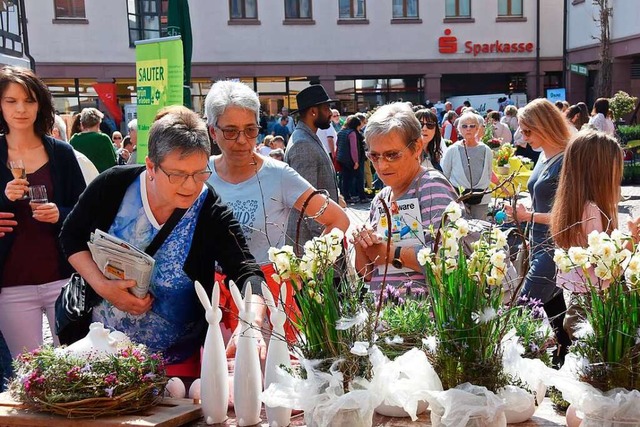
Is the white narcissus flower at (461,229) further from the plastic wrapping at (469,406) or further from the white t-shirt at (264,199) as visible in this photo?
the white t-shirt at (264,199)

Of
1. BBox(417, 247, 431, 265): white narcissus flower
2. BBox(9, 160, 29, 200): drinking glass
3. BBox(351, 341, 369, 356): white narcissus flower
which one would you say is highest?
Answer: BBox(9, 160, 29, 200): drinking glass

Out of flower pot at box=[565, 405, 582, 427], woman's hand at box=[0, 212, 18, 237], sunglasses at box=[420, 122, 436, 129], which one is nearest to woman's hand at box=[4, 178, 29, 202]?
woman's hand at box=[0, 212, 18, 237]

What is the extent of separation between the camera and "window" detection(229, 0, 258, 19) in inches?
977

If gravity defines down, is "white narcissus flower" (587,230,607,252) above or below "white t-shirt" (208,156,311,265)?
above

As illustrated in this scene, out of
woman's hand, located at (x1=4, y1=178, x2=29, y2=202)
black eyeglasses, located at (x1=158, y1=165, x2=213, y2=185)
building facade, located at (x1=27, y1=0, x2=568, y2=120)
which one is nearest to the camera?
black eyeglasses, located at (x1=158, y1=165, x2=213, y2=185)

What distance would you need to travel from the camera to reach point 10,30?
390 inches

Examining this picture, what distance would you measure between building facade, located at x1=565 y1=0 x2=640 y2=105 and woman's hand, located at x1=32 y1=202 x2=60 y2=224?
20970mm

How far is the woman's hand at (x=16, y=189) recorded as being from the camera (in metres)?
3.15

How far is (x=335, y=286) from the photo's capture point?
177 cm

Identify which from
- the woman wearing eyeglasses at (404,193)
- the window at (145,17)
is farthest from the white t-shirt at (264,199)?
the window at (145,17)

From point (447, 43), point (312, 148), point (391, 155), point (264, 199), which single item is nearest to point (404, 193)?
point (391, 155)

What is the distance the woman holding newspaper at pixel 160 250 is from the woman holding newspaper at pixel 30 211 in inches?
32.9

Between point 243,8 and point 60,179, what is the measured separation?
22555 millimetres

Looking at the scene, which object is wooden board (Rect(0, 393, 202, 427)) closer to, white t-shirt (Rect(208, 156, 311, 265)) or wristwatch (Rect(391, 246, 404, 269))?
wristwatch (Rect(391, 246, 404, 269))
